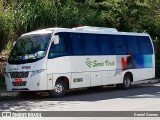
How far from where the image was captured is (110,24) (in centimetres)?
2992

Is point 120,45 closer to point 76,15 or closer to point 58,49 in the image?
point 58,49

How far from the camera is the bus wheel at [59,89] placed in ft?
57.8

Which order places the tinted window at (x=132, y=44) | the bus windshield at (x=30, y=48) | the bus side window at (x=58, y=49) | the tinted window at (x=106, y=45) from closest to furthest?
1. the bus windshield at (x=30, y=48)
2. the bus side window at (x=58, y=49)
3. the tinted window at (x=106, y=45)
4. the tinted window at (x=132, y=44)

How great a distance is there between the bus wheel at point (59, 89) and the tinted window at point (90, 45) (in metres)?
2.09

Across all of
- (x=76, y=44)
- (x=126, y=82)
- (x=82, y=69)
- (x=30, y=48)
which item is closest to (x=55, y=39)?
(x=30, y=48)

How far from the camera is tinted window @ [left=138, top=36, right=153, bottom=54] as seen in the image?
23422 millimetres

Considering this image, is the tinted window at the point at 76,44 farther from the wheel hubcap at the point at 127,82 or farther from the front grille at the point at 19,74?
the wheel hubcap at the point at 127,82

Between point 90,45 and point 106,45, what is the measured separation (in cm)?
130

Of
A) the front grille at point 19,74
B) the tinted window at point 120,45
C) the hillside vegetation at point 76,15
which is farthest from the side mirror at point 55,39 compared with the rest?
the hillside vegetation at point 76,15

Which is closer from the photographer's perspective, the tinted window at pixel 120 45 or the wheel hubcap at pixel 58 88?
the wheel hubcap at pixel 58 88

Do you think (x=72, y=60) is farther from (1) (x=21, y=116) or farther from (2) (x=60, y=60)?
(1) (x=21, y=116)

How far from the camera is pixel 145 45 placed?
23.8 meters

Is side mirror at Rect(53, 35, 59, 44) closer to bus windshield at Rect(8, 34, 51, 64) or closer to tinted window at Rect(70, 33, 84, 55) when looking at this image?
bus windshield at Rect(8, 34, 51, 64)

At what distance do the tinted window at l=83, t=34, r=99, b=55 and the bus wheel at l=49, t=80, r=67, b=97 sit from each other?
82.1 inches
